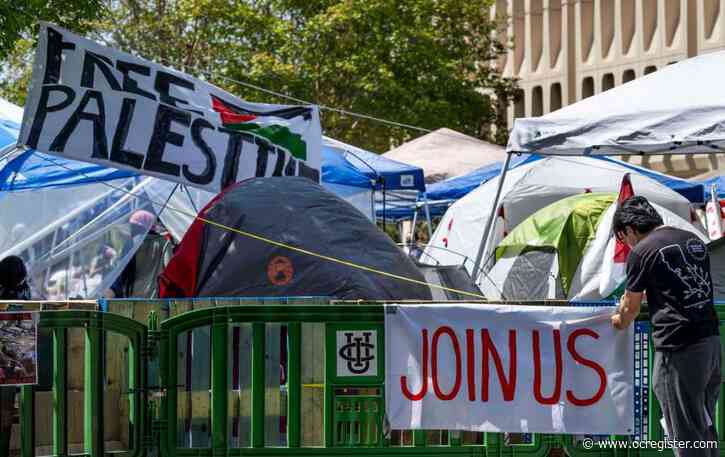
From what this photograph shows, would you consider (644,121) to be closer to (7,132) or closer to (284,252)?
(284,252)

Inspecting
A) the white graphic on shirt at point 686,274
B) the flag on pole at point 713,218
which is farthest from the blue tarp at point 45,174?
the flag on pole at point 713,218

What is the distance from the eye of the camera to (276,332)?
8.41 meters

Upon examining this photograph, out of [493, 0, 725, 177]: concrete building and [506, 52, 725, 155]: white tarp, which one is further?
[493, 0, 725, 177]: concrete building

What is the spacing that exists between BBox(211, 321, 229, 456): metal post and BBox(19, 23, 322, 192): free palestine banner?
352cm

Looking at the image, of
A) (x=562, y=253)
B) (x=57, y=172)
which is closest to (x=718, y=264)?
(x=562, y=253)

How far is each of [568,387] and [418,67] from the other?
30.5 m

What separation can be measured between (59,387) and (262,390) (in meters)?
1.26

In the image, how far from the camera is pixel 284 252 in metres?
10.7

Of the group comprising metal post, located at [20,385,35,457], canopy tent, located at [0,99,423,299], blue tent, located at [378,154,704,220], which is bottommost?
metal post, located at [20,385,35,457]

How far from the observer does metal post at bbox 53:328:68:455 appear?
812 cm

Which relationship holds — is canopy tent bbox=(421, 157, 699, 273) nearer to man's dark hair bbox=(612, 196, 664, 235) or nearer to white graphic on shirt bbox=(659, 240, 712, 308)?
man's dark hair bbox=(612, 196, 664, 235)

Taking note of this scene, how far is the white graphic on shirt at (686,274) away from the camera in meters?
7.70

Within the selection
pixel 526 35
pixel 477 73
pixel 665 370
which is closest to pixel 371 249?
pixel 665 370

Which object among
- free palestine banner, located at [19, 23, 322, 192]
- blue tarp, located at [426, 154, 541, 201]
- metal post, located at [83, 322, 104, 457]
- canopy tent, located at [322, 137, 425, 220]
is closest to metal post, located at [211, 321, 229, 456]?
metal post, located at [83, 322, 104, 457]
